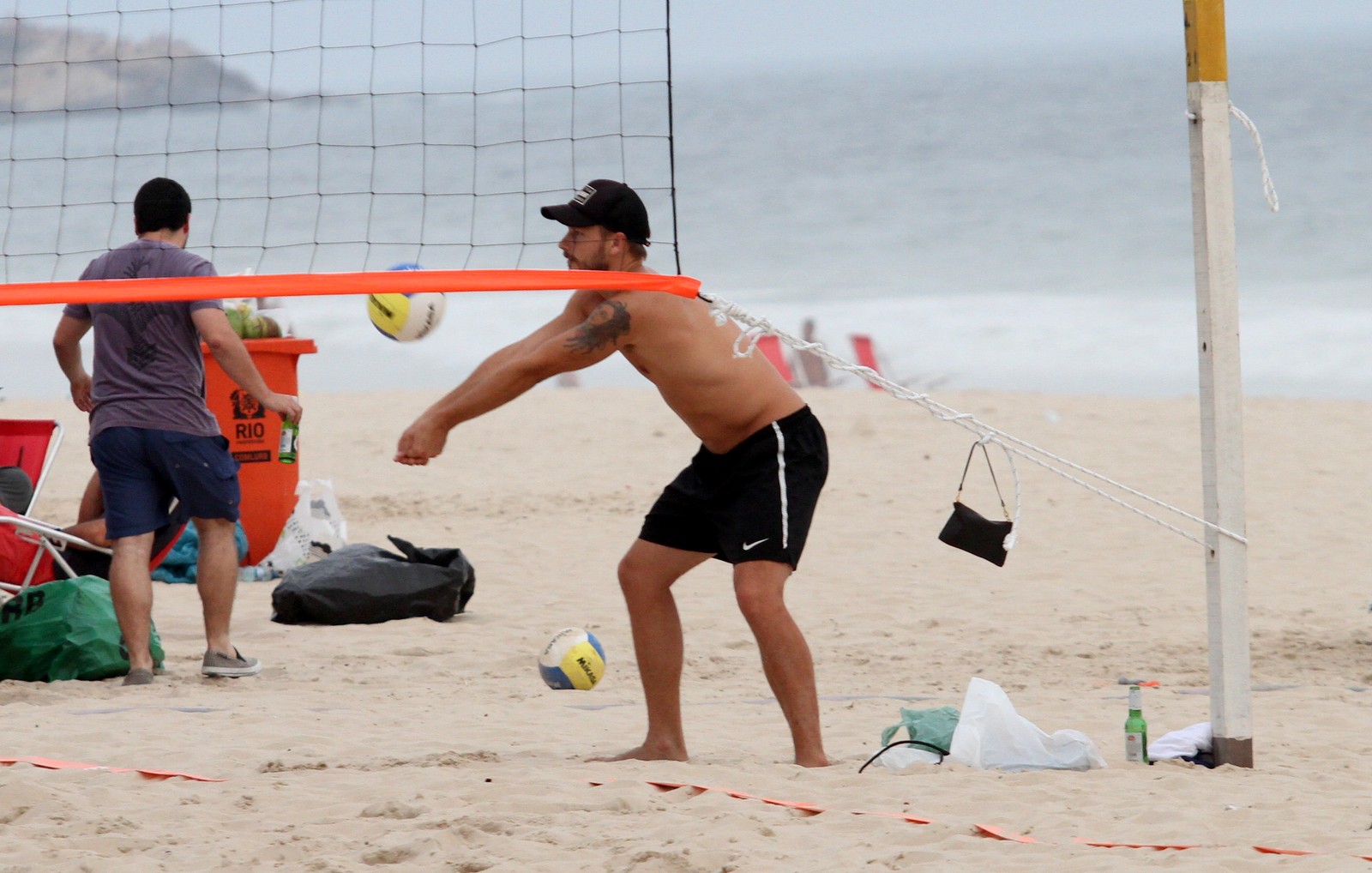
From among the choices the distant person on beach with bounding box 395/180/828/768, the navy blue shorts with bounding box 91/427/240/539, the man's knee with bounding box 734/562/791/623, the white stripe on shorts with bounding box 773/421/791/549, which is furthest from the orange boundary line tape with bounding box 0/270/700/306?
the navy blue shorts with bounding box 91/427/240/539

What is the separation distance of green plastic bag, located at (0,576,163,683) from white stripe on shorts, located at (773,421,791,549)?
2354mm

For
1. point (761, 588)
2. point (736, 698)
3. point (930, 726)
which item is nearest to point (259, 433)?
point (736, 698)

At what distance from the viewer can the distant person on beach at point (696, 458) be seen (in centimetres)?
363

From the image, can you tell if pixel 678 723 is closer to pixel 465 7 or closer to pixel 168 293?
pixel 168 293

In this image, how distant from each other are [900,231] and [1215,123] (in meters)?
24.6

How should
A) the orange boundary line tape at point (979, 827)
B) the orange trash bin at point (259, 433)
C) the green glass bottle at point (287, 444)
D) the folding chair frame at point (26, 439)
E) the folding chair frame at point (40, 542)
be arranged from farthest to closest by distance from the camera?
1. the orange trash bin at point (259, 433)
2. the folding chair frame at point (26, 439)
3. the green glass bottle at point (287, 444)
4. the folding chair frame at point (40, 542)
5. the orange boundary line tape at point (979, 827)

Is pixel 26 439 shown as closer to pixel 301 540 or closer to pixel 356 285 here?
pixel 301 540

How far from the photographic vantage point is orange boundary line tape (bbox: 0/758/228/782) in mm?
3572

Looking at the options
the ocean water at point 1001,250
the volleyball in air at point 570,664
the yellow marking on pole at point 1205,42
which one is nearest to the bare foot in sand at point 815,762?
the volleyball in air at point 570,664

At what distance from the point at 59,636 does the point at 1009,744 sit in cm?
297

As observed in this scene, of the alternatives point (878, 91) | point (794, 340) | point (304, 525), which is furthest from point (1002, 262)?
point (878, 91)

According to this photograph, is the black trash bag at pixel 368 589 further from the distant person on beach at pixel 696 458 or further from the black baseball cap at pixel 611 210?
the black baseball cap at pixel 611 210

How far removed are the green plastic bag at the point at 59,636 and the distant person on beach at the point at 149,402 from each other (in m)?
0.10

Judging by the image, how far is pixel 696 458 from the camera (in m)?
3.91
